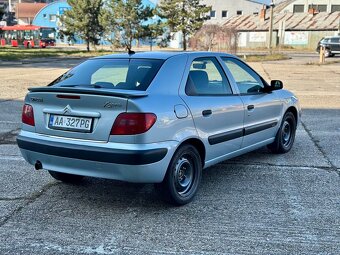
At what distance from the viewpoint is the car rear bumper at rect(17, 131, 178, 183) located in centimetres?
393

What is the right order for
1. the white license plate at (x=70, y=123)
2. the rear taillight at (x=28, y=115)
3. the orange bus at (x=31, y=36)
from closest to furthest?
the white license plate at (x=70, y=123) → the rear taillight at (x=28, y=115) → the orange bus at (x=31, y=36)

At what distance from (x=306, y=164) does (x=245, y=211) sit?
6.75ft

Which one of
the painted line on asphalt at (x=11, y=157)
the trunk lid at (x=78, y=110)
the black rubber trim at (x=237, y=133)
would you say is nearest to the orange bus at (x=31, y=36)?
the painted line on asphalt at (x=11, y=157)

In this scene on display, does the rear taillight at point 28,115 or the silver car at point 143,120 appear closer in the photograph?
the silver car at point 143,120

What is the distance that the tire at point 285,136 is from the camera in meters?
6.38

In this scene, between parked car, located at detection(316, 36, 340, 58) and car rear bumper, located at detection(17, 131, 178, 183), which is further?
parked car, located at detection(316, 36, 340, 58)

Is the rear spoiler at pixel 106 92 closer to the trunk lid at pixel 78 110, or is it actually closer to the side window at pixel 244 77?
the trunk lid at pixel 78 110

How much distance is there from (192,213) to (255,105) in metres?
1.88

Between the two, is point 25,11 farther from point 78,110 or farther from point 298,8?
point 78,110

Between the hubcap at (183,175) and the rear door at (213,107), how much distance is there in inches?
11.5

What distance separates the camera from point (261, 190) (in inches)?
196

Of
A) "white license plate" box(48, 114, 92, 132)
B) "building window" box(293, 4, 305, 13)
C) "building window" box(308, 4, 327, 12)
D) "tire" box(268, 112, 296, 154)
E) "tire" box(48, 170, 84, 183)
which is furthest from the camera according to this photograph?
"building window" box(308, 4, 327, 12)

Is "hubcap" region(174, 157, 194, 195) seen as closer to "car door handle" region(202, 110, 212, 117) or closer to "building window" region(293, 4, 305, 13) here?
"car door handle" region(202, 110, 212, 117)

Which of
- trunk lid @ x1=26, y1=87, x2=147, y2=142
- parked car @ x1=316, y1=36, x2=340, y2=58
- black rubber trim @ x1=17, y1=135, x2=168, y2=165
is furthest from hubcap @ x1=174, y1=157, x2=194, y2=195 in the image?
parked car @ x1=316, y1=36, x2=340, y2=58
